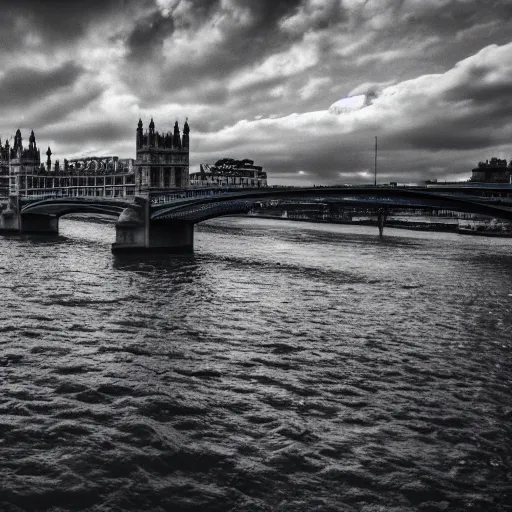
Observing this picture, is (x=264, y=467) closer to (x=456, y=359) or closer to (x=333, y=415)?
(x=333, y=415)

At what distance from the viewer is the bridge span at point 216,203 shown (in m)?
42.1

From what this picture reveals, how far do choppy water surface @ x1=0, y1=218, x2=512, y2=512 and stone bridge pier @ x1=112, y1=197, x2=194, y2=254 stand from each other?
2299cm

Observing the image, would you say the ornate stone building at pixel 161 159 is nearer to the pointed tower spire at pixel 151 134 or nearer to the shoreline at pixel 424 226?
the pointed tower spire at pixel 151 134

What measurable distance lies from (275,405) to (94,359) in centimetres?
637

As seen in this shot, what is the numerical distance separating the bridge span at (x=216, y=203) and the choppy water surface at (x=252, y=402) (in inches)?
644

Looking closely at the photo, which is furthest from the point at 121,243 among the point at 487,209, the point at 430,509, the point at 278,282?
the point at 430,509

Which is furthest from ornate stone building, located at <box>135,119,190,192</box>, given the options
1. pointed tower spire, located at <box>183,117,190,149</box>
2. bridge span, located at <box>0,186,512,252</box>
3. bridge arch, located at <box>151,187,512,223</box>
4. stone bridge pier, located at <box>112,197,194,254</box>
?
bridge arch, located at <box>151,187,512,223</box>

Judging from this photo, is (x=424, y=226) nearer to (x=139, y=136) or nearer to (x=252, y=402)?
(x=139, y=136)

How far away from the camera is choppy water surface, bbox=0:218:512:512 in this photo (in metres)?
8.91

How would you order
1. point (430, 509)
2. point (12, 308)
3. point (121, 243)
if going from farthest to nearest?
point (121, 243), point (12, 308), point (430, 509)

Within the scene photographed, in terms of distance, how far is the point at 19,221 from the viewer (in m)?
72.9

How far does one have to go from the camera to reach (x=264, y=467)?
954cm

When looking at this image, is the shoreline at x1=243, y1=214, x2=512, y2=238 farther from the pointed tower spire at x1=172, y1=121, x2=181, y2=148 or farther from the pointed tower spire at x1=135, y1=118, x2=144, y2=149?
the pointed tower spire at x1=135, y1=118, x2=144, y2=149

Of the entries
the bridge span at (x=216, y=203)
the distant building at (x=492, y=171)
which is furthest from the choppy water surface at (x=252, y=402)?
the distant building at (x=492, y=171)
